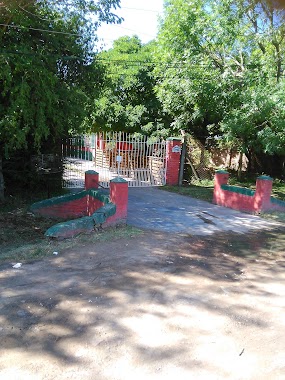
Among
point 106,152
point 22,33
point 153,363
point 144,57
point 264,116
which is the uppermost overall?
point 144,57

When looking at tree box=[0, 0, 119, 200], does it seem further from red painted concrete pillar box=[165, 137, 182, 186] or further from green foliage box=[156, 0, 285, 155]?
red painted concrete pillar box=[165, 137, 182, 186]

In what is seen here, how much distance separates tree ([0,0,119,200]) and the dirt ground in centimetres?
389

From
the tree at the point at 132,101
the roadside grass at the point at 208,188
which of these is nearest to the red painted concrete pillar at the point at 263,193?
the roadside grass at the point at 208,188

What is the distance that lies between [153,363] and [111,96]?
16.9m

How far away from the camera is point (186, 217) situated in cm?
831

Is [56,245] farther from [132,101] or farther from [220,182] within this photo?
[132,101]

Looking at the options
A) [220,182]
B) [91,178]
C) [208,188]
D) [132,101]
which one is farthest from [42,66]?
[132,101]

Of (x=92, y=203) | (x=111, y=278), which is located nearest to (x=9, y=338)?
(x=111, y=278)

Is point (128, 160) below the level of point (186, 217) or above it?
above

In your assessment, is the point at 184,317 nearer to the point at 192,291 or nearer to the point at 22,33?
the point at 192,291

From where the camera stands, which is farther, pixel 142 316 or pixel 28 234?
pixel 28 234

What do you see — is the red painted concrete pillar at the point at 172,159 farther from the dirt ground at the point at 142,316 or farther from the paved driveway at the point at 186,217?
the dirt ground at the point at 142,316

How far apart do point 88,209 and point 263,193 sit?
4.44 meters

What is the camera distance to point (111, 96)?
18.2m
